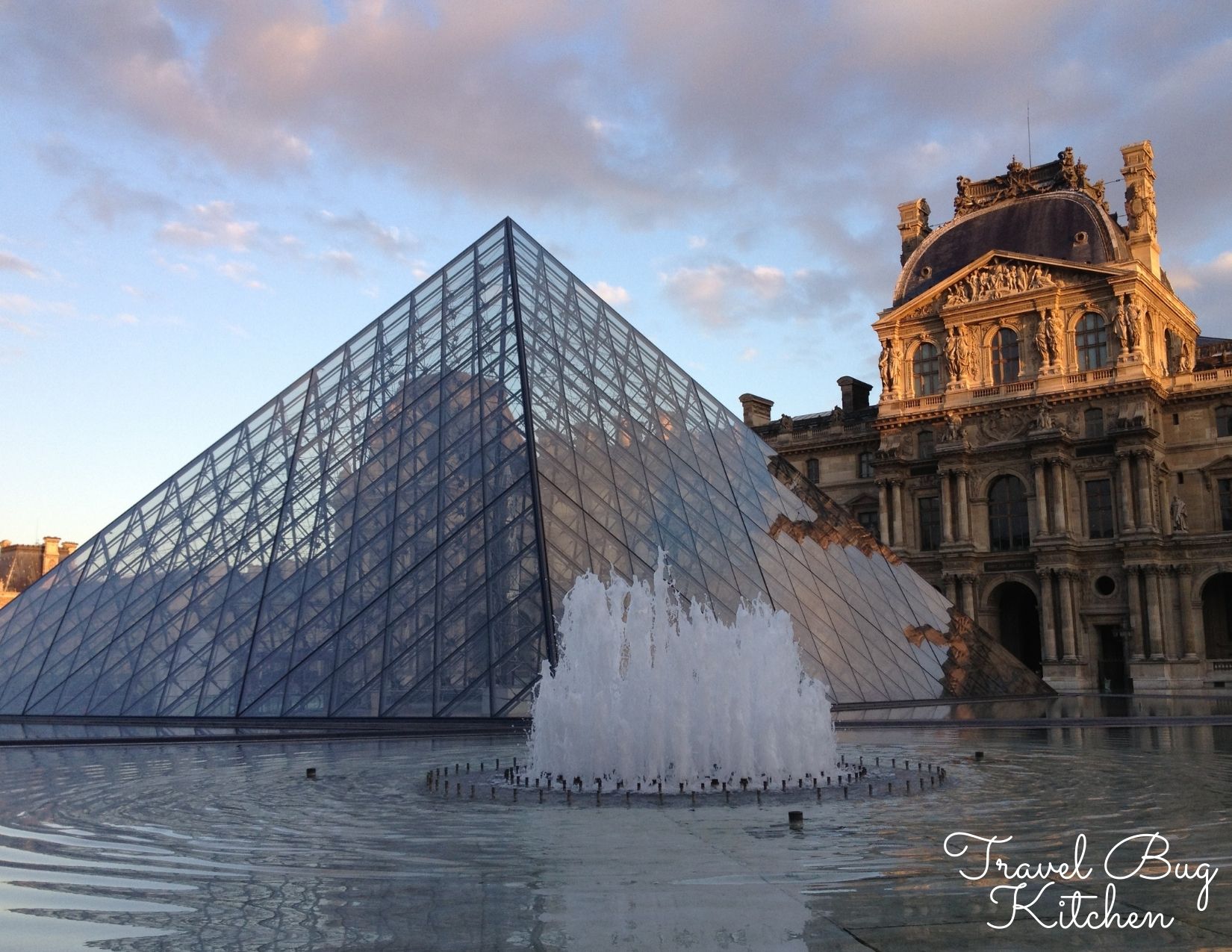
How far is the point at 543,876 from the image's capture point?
6090mm

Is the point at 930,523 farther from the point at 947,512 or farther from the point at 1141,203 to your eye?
the point at 1141,203

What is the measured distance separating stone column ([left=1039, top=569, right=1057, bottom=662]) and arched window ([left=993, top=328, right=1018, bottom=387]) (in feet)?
27.4

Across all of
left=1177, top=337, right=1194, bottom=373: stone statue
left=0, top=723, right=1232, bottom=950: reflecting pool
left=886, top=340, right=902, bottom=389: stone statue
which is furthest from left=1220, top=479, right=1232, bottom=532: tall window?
left=0, top=723, right=1232, bottom=950: reflecting pool

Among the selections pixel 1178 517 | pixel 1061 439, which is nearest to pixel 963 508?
pixel 1061 439

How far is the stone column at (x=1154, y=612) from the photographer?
42.6 m

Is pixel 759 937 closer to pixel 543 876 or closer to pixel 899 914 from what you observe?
pixel 899 914

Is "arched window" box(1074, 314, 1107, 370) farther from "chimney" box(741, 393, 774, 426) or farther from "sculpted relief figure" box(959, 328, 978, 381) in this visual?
"chimney" box(741, 393, 774, 426)

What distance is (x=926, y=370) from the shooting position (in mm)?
50531

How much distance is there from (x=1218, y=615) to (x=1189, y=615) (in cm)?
276

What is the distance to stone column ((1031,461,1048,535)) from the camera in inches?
1790

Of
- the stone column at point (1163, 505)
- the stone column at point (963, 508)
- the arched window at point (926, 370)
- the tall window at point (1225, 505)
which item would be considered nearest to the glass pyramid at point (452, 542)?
the stone column at point (1163, 505)

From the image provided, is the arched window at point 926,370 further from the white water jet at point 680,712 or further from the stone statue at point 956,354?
the white water jet at point 680,712

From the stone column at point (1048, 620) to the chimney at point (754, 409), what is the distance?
59.4 feet

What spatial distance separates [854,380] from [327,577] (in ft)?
135
